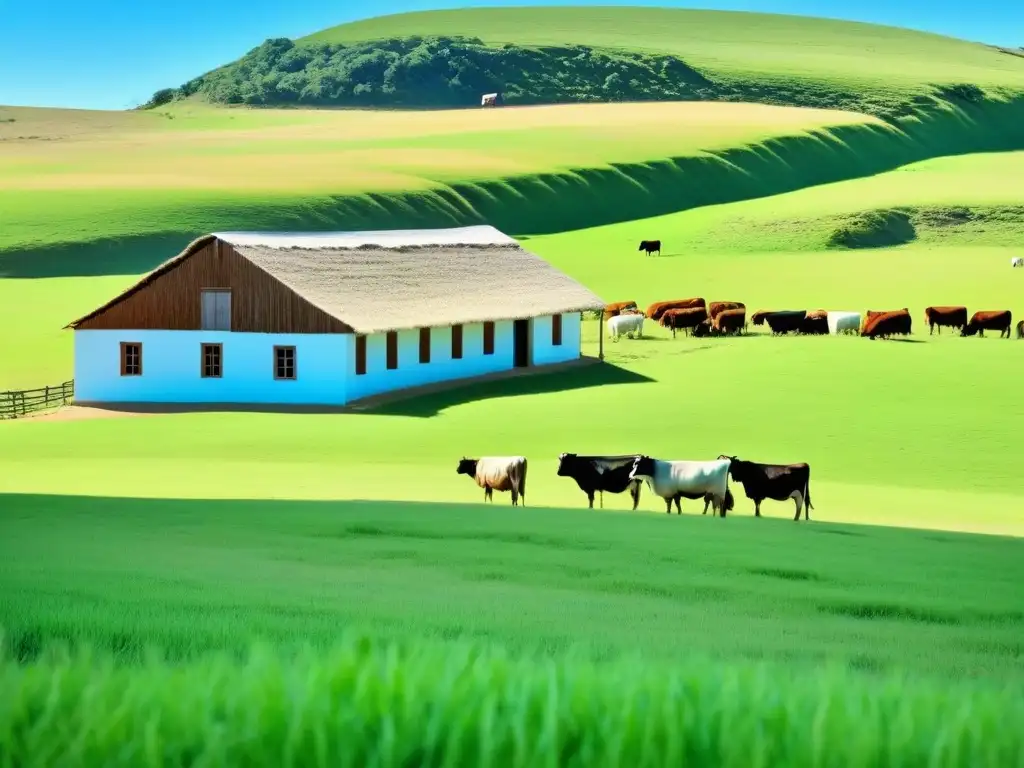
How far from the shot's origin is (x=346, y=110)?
602ft

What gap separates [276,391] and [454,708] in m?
48.8

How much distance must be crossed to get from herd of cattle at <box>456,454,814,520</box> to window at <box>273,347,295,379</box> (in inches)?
823

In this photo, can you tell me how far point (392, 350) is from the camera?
5481cm

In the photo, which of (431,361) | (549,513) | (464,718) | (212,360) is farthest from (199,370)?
(464,718)

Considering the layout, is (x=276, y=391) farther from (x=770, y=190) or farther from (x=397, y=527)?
(x=770, y=190)

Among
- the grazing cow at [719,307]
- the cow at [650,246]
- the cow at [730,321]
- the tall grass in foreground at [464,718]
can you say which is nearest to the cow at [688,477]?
the tall grass in foreground at [464,718]

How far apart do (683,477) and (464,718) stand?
2559cm

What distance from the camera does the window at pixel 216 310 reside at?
5431cm

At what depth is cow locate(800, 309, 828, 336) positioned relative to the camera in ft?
213

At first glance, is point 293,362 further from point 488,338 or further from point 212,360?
point 488,338

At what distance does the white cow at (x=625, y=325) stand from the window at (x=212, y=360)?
19944 mm

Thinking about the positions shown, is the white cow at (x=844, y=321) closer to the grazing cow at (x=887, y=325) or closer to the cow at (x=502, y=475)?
the grazing cow at (x=887, y=325)

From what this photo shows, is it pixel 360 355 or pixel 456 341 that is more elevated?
pixel 456 341

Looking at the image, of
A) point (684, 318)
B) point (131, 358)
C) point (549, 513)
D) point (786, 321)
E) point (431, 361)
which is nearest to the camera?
point (549, 513)
